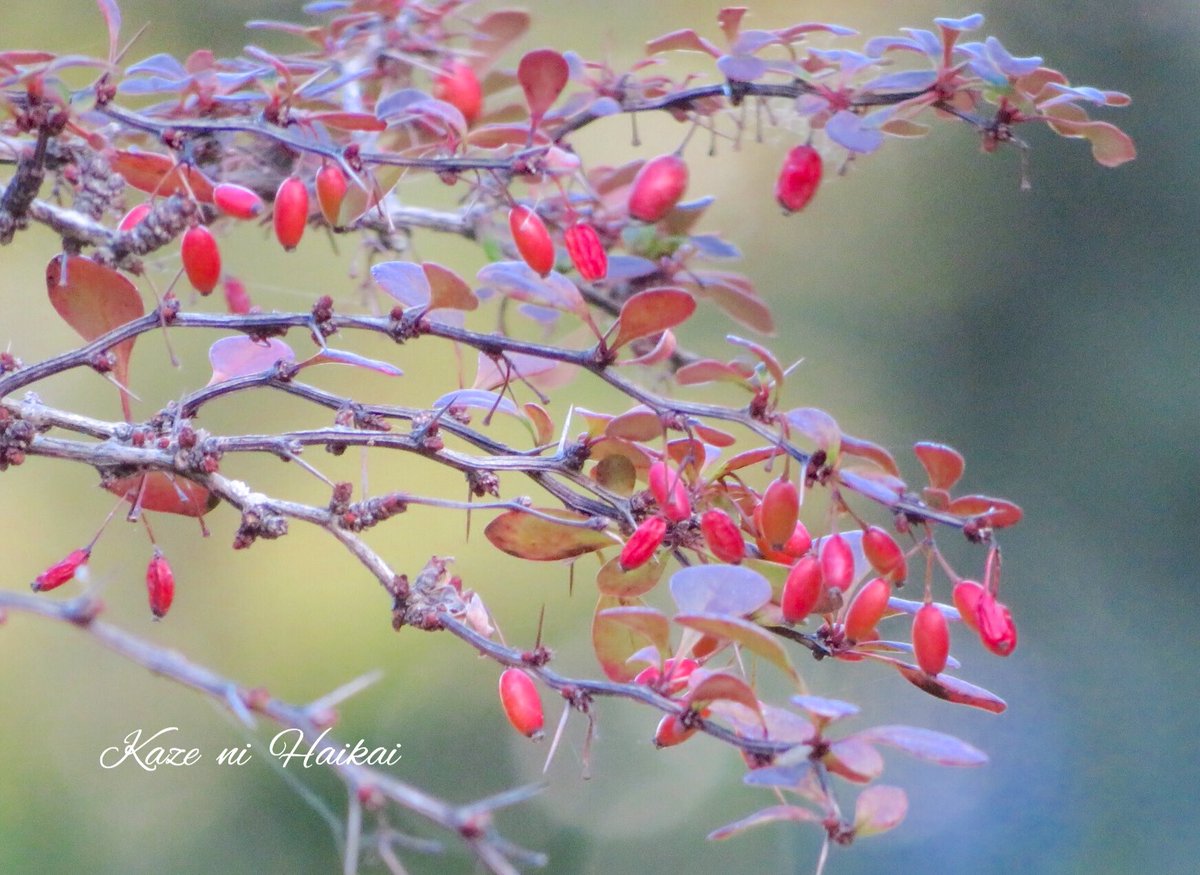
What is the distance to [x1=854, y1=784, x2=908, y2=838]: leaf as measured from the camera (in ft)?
1.22

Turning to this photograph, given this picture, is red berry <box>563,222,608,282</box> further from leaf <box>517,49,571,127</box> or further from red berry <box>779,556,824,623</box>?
red berry <box>779,556,824,623</box>

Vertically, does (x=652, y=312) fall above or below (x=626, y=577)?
above

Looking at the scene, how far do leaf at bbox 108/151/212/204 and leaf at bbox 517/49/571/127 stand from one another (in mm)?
155

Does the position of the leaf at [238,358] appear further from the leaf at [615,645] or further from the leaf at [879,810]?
the leaf at [879,810]

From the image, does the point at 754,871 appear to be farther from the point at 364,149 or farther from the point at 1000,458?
the point at 364,149

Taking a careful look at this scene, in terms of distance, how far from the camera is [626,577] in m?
0.46

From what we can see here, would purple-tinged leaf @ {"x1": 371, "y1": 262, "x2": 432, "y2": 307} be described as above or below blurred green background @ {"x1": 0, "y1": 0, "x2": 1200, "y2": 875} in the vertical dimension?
above

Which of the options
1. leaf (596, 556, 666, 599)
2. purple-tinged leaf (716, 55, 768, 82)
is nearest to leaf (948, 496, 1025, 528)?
leaf (596, 556, 666, 599)

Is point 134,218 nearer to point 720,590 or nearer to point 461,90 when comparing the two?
point 461,90

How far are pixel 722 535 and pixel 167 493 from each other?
0.26m

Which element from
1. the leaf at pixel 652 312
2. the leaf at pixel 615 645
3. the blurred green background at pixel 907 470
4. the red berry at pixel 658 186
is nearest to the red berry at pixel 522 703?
Result: the leaf at pixel 615 645

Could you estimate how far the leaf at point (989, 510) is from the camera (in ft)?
1.32

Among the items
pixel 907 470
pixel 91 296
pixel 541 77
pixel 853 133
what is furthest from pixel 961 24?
pixel 907 470

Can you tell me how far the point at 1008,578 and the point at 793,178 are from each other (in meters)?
1.57
